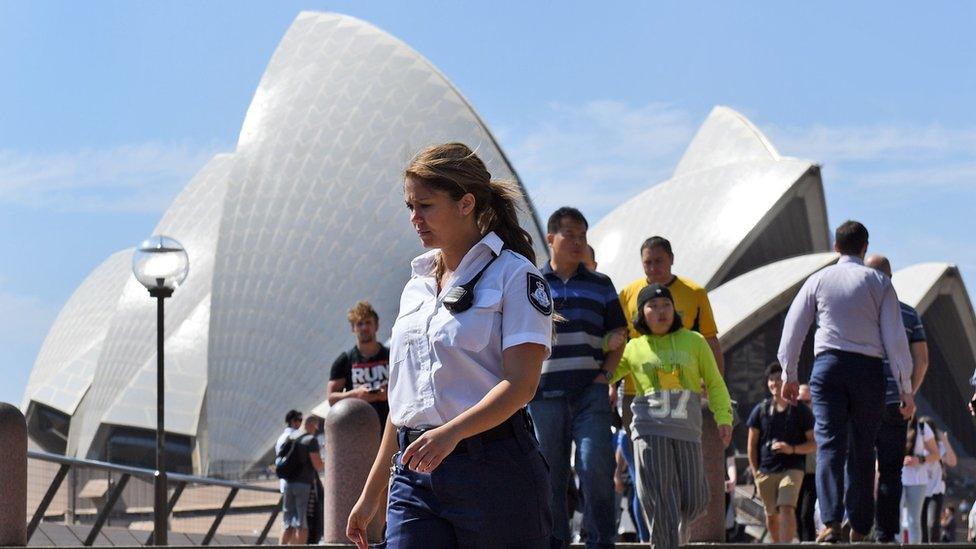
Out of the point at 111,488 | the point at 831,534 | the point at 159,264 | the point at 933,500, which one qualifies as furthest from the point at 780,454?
the point at 111,488

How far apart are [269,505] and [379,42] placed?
20.9 meters

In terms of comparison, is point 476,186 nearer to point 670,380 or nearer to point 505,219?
point 505,219

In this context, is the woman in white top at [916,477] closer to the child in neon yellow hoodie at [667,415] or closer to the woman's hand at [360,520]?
the child in neon yellow hoodie at [667,415]

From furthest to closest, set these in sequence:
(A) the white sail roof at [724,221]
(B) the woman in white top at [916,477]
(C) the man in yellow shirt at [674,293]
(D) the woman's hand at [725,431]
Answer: (A) the white sail roof at [724,221]
(B) the woman in white top at [916,477]
(C) the man in yellow shirt at [674,293]
(D) the woman's hand at [725,431]

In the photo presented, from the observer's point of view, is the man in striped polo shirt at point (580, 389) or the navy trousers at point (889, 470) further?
the navy trousers at point (889, 470)

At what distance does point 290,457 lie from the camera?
37.9 ft

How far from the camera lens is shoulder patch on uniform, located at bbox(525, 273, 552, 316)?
3.20 meters

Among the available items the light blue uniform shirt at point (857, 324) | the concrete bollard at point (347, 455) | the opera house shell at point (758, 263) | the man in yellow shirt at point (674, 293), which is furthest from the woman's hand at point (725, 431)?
the opera house shell at point (758, 263)

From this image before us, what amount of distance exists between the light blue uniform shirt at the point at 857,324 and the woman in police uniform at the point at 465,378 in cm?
382

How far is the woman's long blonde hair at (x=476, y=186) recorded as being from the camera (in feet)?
10.6

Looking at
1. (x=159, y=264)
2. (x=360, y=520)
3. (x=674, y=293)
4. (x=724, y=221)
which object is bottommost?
(x=360, y=520)

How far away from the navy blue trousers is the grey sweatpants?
3.23 metres

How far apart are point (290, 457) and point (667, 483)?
5.76m

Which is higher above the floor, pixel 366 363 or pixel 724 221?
pixel 724 221
